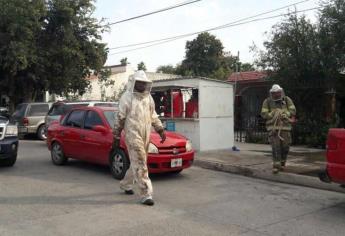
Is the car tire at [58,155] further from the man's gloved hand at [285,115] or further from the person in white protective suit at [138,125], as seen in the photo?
the man's gloved hand at [285,115]

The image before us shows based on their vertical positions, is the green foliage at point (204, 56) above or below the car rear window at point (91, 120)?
above

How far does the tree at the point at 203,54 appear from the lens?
57125 mm

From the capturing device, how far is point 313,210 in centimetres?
722

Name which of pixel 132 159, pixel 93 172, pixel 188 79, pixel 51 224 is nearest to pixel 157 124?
pixel 132 159

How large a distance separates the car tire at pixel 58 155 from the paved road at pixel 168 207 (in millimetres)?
1091

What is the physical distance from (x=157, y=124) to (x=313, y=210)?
2.80 meters

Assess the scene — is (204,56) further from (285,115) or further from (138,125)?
(138,125)

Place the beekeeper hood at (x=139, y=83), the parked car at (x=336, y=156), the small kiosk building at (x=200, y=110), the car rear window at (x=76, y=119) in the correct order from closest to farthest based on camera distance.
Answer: the parked car at (x=336, y=156)
the beekeeper hood at (x=139, y=83)
the car rear window at (x=76, y=119)
the small kiosk building at (x=200, y=110)

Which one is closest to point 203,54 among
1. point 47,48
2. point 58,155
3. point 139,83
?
point 47,48

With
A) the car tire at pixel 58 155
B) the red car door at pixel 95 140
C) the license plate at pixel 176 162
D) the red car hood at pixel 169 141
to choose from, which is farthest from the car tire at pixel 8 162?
the license plate at pixel 176 162

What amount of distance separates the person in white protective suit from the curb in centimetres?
349

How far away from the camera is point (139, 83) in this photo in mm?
7465

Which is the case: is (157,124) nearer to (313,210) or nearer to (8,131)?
(313,210)

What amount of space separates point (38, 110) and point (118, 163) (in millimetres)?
11900
